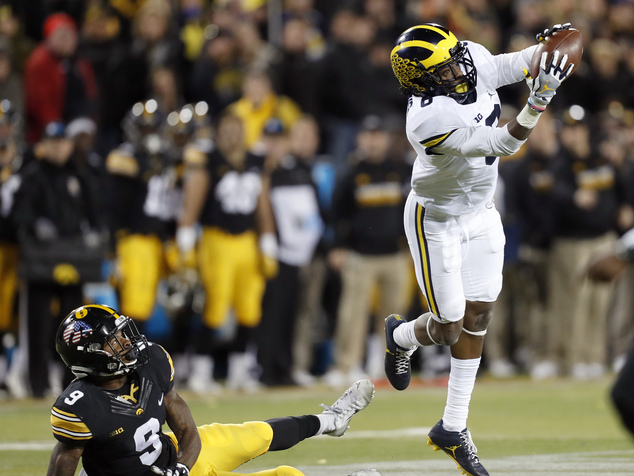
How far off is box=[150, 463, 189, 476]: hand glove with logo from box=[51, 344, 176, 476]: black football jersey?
→ 0.09 ft

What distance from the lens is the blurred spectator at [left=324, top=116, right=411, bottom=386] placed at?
10883mm

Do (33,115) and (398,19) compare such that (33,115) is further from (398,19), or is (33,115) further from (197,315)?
(398,19)

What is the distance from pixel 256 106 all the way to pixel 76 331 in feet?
23.7

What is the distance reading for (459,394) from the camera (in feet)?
19.2

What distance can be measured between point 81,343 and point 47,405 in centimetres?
499

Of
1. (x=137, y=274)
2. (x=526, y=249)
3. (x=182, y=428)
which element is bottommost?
(x=526, y=249)

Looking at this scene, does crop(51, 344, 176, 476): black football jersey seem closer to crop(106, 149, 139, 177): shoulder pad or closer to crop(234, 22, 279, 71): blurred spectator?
crop(106, 149, 139, 177): shoulder pad

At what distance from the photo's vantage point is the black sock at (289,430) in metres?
5.16

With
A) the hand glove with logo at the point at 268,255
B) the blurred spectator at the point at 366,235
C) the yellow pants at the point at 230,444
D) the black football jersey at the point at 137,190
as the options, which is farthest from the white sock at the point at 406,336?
the blurred spectator at the point at 366,235

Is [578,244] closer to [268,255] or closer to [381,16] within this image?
[268,255]

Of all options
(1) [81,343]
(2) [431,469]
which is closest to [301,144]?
(2) [431,469]

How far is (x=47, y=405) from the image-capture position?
9148mm

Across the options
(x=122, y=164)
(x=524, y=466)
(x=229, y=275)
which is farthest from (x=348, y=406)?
(x=122, y=164)

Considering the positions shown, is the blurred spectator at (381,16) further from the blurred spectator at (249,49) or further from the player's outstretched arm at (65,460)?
the player's outstretched arm at (65,460)
